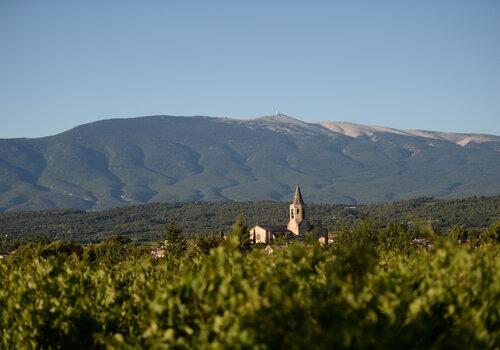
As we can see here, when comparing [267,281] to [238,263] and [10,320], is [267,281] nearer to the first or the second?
[238,263]

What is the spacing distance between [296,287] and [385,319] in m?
1.83

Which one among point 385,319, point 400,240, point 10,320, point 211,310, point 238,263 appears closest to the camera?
point 385,319

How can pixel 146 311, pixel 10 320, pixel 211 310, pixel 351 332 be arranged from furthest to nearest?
pixel 10 320, pixel 146 311, pixel 211 310, pixel 351 332

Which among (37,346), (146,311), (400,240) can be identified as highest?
(146,311)

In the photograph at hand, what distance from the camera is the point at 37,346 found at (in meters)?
15.7

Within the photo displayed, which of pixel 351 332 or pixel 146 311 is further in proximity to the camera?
pixel 146 311

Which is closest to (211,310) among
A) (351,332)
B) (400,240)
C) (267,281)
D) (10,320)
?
(267,281)

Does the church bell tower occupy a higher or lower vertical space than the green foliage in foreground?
lower

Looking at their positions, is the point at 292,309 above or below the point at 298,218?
above

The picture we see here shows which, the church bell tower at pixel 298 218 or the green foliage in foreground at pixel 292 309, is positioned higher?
the green foliage in foreground at pixel 292 309

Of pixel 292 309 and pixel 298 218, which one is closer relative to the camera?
pixel 292 309

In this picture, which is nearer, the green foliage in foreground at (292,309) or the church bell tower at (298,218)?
the green foliage in foreground at (292,309)

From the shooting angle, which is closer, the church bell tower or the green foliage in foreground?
the green foliage in foreground

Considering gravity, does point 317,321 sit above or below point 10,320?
above
